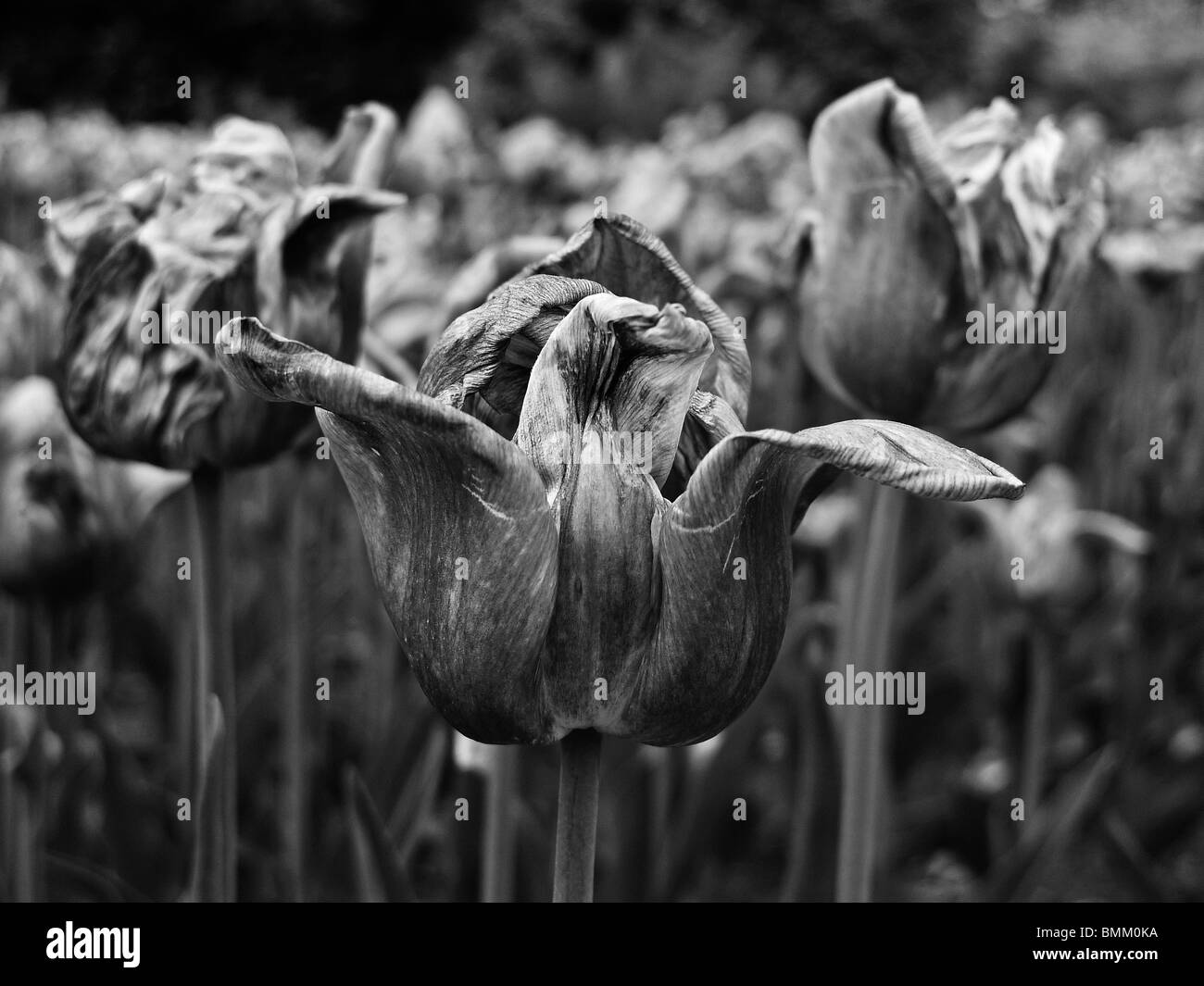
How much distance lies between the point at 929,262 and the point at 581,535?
0.65 meters

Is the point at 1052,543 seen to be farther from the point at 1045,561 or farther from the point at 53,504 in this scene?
the point at 53,504

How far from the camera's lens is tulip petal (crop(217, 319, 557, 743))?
583 mm

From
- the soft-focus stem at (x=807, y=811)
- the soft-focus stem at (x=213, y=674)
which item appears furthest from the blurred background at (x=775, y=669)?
the soft-focus stem at (x=213, y=674)

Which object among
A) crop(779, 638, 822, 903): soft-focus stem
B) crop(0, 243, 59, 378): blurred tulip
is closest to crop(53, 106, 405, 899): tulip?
crop(0, 243, 59, 378): blurred tulip

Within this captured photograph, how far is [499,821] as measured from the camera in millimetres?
1237

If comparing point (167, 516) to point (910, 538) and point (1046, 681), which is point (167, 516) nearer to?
point (910, 538)

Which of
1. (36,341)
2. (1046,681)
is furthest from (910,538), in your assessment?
(36,341)

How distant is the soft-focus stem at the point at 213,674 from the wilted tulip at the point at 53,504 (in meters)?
0.24

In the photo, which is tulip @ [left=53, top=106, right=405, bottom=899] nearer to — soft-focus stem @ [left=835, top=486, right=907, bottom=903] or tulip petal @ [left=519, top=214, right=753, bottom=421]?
tulip petal @ [left=519, top=214, right=753, bottom=421]

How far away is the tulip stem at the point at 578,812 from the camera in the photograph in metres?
0.68

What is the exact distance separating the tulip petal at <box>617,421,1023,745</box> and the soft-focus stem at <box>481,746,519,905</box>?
57 cm

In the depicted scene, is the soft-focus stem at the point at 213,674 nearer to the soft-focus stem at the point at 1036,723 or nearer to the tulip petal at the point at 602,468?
the tulip petal at the point at 602,468

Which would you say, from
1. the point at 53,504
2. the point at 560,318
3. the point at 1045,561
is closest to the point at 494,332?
the point at 560,318
